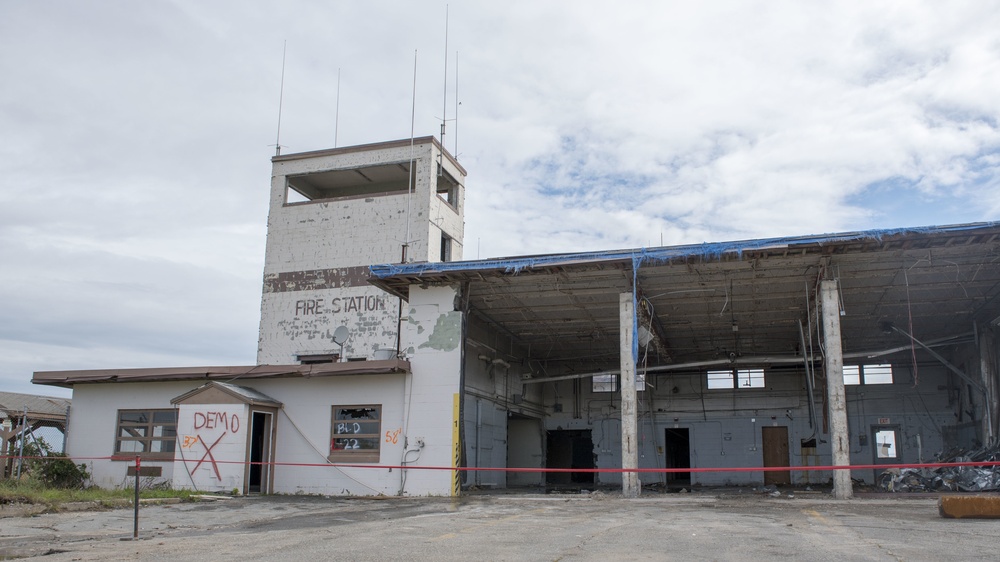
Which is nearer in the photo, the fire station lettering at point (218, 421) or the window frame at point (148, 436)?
the fire station lettering at point (218, 421)

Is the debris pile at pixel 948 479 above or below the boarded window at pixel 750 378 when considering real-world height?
below

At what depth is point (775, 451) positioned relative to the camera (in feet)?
105

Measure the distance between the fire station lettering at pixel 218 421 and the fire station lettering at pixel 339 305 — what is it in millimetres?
12074

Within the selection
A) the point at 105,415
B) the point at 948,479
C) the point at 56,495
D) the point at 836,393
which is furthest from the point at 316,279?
the point at 948,479

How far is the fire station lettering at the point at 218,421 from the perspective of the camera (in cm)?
1955

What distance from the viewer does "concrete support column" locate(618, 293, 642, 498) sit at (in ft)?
60.1

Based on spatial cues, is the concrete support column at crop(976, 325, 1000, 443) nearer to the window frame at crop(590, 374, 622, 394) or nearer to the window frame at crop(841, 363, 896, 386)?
the window frame at crop(841, 363, 896, 386)

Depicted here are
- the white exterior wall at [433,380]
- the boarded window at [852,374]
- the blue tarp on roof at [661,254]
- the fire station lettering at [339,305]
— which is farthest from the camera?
the fire station lettering at [339,305]

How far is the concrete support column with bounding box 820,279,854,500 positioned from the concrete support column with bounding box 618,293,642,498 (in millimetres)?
4426

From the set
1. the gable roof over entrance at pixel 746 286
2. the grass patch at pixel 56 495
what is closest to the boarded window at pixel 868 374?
the gable roof over entrance at pixel 746 286

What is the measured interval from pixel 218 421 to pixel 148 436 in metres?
3.96

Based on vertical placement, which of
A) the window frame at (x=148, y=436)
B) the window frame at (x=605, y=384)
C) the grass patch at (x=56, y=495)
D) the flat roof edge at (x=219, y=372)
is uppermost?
the window frame at (x=605, y=384)

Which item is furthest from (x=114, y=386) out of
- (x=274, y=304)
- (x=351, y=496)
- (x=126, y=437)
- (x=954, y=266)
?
(x=954, y=266)

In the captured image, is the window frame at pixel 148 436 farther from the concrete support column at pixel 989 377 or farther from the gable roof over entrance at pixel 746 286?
the concrete support column at pixel 989 377
